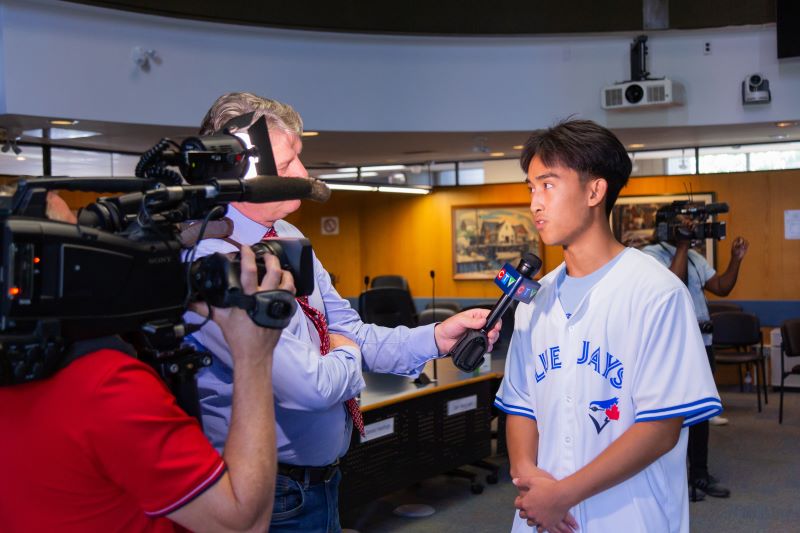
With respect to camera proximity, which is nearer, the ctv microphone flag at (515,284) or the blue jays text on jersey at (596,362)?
the blue jays text on jersey at (596,362)

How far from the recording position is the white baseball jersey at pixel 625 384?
1.89 meters

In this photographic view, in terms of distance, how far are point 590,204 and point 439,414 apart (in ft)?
11.8

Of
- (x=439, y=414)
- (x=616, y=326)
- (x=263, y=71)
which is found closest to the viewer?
(x=616, y=326)

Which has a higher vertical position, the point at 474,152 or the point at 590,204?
the point at 474,152

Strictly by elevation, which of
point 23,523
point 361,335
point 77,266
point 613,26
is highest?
point 613,26

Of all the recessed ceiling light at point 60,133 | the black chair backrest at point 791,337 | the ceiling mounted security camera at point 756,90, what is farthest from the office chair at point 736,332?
the recessed ceiling light at point 60,133

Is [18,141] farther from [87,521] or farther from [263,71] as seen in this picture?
[87,521]

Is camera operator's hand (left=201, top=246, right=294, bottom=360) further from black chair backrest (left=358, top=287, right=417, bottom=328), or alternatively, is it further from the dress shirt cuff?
black chair backrest (left=358, top=287, right=417, bottom=328)

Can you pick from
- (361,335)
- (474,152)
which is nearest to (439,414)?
(361,335)

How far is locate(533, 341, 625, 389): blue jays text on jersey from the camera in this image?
6.40ft

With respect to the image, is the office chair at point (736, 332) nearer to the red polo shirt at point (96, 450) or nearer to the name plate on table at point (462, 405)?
the name plate on table at point (462, 405)

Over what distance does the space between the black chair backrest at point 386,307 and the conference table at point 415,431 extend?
6.23 ft

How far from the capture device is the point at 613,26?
8.03 meters

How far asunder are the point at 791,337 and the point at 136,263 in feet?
25.6
